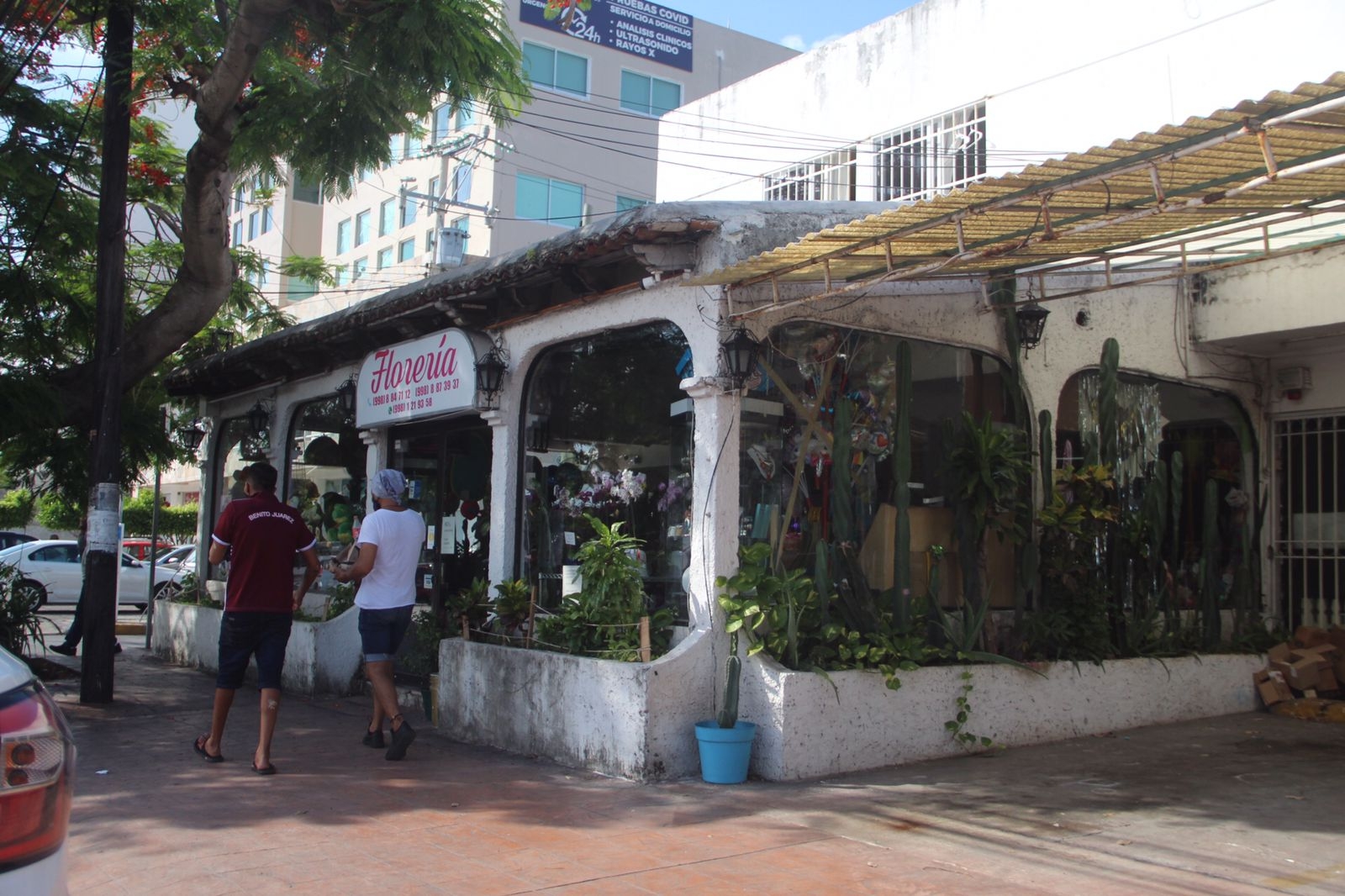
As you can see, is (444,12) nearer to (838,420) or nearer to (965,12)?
(838,420)

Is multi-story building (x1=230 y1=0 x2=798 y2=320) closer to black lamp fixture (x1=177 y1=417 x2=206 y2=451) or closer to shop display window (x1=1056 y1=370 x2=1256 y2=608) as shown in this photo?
black lamp fixture (x1=177 y1=417 x2=206 y2=451)

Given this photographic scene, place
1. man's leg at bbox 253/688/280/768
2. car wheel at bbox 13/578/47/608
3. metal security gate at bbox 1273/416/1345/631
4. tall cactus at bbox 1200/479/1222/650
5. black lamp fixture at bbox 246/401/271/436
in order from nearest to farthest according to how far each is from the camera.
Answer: man's leg at bbox 253/688/280/768
tall cactus at bbox 1200/479/1222/650
metal security gate at bbox 1273/416/1345/631
car wheel at bbox 13/578/47/608
black lamp fixture at bbox 246/401/271/436

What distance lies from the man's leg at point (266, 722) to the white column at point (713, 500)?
259cm

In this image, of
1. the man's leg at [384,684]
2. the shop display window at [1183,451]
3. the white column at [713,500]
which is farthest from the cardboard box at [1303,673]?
the man's leg at [384,684]

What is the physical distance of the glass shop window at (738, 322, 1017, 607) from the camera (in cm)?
768

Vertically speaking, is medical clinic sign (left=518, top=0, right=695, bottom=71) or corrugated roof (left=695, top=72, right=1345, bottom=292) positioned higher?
medical clinic sign (left=518, top=0, right=695, bottom=71)

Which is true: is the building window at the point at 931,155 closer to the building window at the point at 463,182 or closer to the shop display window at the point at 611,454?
the shop display window at the point at 611,454

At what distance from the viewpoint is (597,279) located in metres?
8.39

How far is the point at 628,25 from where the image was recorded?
108 feet

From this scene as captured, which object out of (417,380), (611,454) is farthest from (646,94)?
(611,454)

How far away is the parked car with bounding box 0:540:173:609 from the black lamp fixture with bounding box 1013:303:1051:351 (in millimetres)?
18898

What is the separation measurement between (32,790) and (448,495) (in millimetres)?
8701

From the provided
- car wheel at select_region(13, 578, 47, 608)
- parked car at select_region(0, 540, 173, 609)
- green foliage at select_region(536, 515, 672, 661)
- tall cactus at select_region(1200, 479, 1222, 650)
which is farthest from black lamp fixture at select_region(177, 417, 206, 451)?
tall cactus at select_region(1200, 479, 1222, 650)

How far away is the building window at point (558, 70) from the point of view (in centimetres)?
3097
